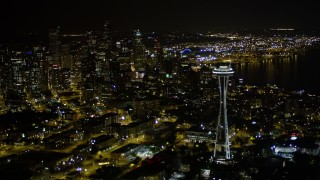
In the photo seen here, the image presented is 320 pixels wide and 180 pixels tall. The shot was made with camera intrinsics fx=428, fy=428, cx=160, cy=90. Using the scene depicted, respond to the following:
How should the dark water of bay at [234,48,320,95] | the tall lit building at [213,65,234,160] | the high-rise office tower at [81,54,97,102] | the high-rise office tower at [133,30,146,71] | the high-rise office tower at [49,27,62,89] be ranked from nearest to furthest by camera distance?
1. the tall lit building at [213,65,234,160]
2. the high-rise office tower at [81,54,97,102]
3. the high-rise office tower at [49,27,62,89]
4. the dark water of bay at [234,48,320,95]
5. the high-rise office tower at [133,30,146,71]

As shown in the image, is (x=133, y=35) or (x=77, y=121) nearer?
(x=77, y=121)

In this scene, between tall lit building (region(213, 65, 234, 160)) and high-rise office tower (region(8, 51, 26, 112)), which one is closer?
tall lit building (region(213, 65, 234, 160))

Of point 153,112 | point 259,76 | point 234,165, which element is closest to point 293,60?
point 259,76

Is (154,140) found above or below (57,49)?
below

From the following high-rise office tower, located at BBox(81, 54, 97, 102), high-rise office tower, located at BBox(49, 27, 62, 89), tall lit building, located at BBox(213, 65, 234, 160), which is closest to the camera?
tall lit building, located at BBox(213, 65, 234, 160)

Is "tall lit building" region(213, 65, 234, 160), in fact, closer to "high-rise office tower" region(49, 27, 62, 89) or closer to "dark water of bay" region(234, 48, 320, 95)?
"dark water of bay" region(234, 48, 320, 95)

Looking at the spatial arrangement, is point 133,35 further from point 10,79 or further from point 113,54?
point 10,79

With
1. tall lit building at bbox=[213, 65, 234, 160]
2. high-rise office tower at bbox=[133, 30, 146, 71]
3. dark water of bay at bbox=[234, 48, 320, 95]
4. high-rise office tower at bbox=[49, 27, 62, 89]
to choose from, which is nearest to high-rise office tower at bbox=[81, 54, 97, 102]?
high-rise office tower at bbox=[49, 27, 62, 89]
